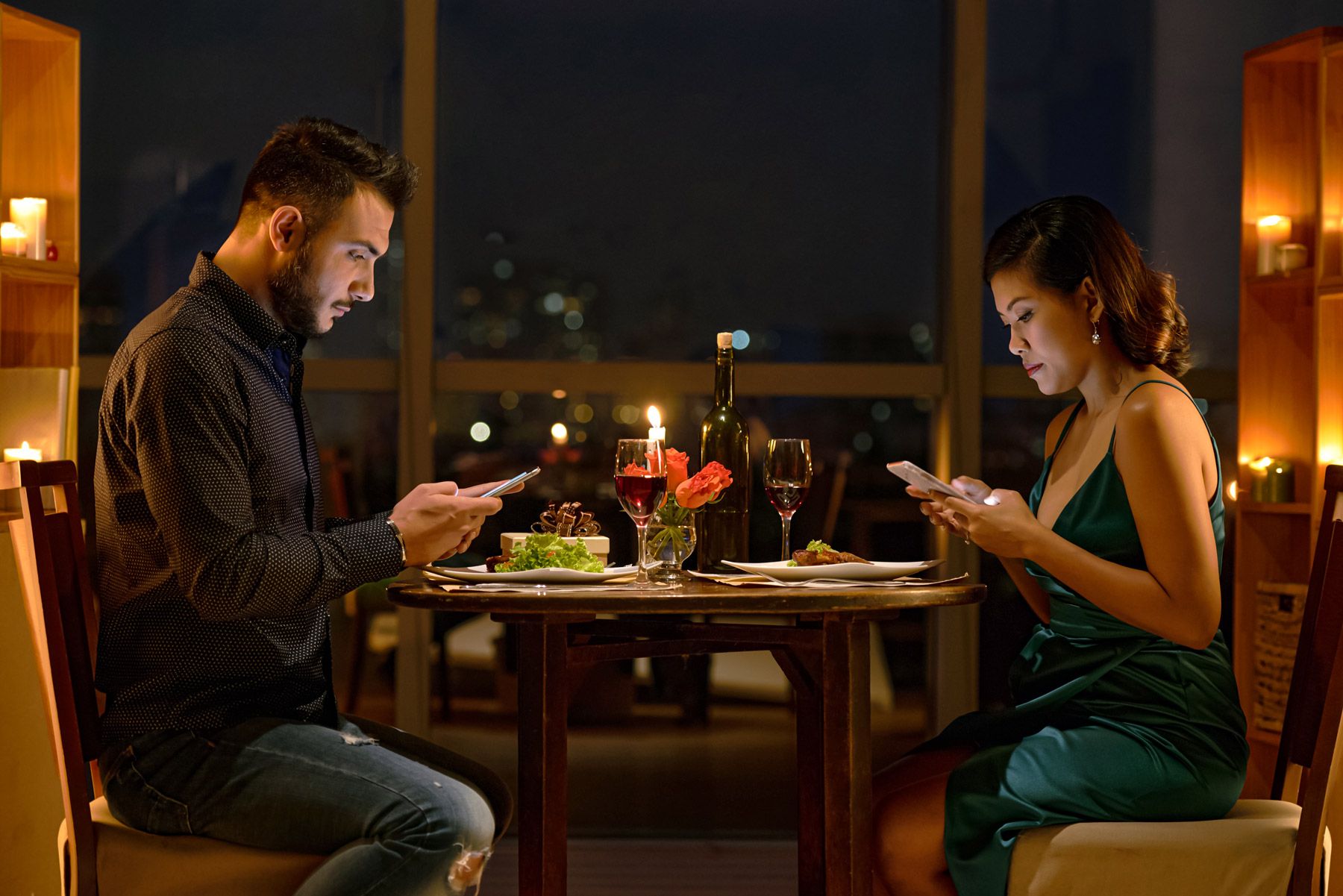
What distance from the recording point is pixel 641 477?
69.4 inches

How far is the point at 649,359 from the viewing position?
344cm

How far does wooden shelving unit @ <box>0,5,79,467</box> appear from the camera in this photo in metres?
2.96

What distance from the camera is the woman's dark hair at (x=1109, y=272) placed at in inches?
73.0

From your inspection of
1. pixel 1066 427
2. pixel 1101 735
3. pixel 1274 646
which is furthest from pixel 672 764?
pixel 1101 735

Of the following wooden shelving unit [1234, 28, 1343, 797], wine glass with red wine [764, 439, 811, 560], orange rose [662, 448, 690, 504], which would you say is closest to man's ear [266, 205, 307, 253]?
orange rose [662, 448, 690, 504]

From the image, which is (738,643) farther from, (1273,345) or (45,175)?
(45,175)

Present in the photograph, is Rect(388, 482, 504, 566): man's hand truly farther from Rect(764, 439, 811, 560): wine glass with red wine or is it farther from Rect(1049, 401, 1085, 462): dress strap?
Rect(1049, 401, 1085, 462): dress strap

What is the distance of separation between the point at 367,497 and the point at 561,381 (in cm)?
68

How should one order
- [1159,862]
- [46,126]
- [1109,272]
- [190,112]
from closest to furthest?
[1159,862] < [1109,272] < [46,126] < [190,112]

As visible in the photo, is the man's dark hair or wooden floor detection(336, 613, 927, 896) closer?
the man's dark hair

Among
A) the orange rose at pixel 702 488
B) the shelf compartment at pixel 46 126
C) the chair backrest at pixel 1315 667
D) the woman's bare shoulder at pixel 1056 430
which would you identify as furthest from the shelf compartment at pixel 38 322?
the chair backrest at pixel 1315 667

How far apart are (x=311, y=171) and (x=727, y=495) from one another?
2.72ft

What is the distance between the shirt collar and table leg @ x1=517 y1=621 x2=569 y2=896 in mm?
581

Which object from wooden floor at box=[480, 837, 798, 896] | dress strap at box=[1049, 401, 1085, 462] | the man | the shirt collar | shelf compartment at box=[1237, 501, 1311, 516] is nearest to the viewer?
the man
